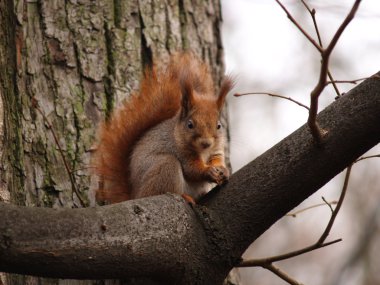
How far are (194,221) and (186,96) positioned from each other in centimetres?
66

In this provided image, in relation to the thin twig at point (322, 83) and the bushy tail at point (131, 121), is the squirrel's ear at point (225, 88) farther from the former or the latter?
the thin twig at point (322, 83)

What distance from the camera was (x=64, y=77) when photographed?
2279 millimetres

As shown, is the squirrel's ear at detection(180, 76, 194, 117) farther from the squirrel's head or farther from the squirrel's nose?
the squirrel's nose

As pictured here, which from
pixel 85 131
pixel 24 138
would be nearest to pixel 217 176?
pixel 85 131

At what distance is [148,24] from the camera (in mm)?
2480

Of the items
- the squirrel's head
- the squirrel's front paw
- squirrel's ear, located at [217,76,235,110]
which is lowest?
the squirrel's front paw

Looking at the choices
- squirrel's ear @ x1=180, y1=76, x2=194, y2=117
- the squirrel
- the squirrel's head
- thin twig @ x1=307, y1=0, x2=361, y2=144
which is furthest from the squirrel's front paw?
thin twig @ x1=307, y1=0, x2=361, y2=144

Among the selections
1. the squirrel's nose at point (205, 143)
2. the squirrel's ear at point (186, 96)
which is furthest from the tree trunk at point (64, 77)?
the squirrel's nose at point (205, 143)

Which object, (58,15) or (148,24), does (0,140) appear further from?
(148,24)

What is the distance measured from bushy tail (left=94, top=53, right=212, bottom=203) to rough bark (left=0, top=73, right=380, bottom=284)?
1.46ft

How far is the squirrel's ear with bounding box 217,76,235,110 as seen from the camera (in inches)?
91.0

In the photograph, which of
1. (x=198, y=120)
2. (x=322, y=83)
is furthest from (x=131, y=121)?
(x=322, y=83)

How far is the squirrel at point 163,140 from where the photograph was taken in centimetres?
219

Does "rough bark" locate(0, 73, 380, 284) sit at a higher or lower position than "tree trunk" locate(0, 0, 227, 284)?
lower
